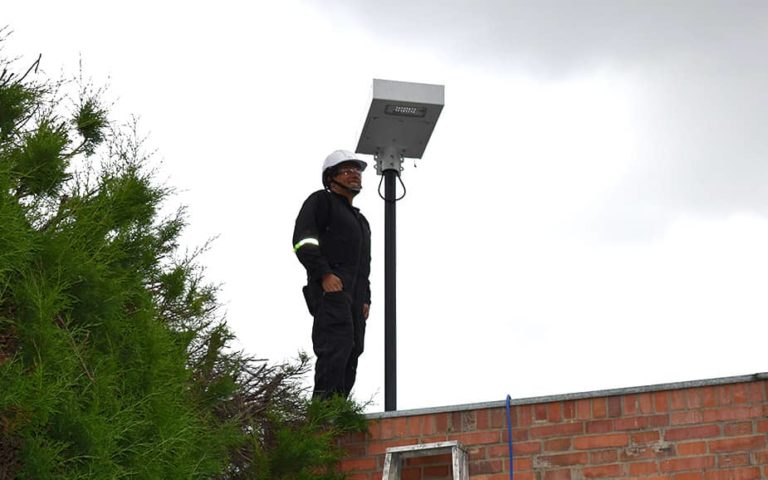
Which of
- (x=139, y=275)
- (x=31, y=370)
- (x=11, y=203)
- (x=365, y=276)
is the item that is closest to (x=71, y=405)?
(x=31, y=370)

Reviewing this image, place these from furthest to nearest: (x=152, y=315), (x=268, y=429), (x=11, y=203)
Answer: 1. (x=268, y=429)
2. (x=152, y=315)
3. (x=11, y=203)

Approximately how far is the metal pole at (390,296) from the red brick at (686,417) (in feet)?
5.82

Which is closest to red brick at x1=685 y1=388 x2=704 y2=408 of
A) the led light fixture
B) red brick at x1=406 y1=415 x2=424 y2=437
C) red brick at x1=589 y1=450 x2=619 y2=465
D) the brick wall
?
the brick wall

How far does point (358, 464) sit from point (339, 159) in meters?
1.95

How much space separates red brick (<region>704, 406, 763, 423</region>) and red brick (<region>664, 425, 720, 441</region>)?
0.04 meters

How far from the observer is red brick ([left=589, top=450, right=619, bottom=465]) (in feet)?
21.2

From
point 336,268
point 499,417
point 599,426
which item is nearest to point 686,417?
point 599,426

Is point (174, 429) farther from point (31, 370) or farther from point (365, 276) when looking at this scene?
point (365, 276)

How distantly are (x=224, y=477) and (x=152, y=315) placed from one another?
4.09ft

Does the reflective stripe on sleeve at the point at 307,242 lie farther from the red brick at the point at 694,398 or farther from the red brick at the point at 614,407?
the red brick at the point at 694,398

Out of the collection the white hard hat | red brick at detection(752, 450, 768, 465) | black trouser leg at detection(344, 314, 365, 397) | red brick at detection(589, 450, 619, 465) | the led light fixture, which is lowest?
red brick at detection(752, 450, 768, 465)

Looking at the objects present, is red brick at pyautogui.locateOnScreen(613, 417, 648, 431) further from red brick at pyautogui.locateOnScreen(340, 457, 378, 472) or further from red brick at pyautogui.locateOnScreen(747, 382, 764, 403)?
red brick at pyautogui.locateOnScreen(340, 457, 378, 472)

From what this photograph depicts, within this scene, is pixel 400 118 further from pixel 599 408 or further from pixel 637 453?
pixel 637 453

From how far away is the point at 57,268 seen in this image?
5852 mm
